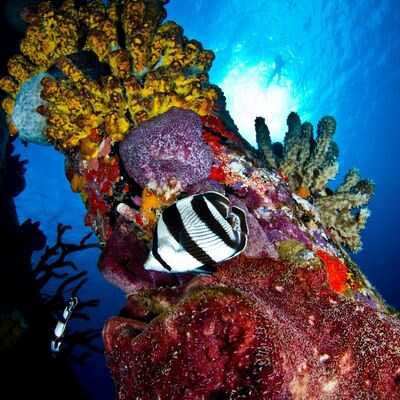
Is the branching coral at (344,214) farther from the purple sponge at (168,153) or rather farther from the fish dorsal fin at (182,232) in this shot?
the fish dorsal fin at (182,232)

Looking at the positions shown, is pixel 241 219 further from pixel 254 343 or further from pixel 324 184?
pixel 324 184

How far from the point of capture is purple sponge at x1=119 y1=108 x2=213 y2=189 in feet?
9.21

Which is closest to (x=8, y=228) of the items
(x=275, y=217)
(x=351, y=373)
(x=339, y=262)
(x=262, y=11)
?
(x=275, y=217)

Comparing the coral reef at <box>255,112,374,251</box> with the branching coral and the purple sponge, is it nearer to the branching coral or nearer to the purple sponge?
the branching coral

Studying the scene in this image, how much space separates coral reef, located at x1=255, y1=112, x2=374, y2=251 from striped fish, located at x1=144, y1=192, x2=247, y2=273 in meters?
2.45

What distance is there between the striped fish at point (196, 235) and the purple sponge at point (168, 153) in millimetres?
1095

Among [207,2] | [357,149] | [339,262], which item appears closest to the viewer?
[339,262]

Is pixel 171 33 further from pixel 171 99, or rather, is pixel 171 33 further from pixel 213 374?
pixel 213 374

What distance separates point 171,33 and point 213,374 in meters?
3.18

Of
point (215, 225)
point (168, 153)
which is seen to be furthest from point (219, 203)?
point (168, 153)

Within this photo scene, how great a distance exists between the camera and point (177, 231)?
166 centimetres

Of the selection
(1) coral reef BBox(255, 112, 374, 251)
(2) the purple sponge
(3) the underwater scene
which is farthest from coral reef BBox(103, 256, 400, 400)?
(1) coral reef BBox(255, 112, 374, 251)

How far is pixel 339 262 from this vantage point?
108 inches

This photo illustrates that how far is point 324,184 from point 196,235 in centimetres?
299
